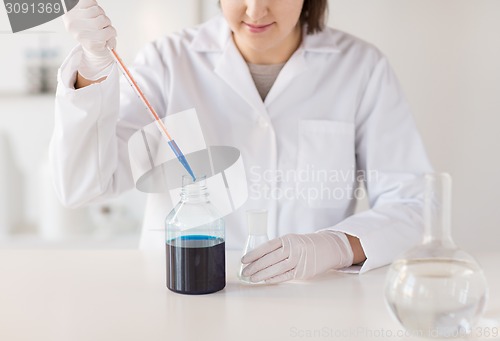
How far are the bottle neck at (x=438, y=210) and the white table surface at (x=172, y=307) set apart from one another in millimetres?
169

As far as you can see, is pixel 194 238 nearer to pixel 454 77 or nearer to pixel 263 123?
pixel 263 123

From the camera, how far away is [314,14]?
1965 mm

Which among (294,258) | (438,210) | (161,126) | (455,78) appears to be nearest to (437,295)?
(438,210)

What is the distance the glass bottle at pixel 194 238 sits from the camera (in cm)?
127

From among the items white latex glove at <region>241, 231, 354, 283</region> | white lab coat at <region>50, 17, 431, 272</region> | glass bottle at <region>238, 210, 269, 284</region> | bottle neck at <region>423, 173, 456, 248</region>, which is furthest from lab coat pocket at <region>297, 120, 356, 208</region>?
bottle neck at <region>423, 173, 456, 248</region>

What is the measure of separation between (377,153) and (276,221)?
0.34 meters

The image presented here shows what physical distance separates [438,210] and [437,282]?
0.12 meters

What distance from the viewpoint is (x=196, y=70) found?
1943 millimetres

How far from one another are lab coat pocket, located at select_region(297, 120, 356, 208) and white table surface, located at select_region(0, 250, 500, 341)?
0.46 meters

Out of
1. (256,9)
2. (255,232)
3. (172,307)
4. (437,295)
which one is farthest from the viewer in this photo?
(256,9)

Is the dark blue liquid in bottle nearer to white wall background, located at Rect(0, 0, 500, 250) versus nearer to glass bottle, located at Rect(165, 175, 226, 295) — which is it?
glass bottle, located at Rect(165, 175, 226, 295)

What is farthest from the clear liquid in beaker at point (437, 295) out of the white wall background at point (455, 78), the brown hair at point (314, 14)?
the white wall background at point (455, 78)

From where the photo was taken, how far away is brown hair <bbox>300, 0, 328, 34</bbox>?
196cm

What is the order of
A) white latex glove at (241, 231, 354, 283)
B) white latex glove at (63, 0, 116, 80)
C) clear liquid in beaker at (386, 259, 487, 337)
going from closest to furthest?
1. clear liquid in beaker at (386, 259, 487, 337)
2. white latex glove at (241, 231, 354, 283)
3. white latex glove at (63, 0, 116, 80)
